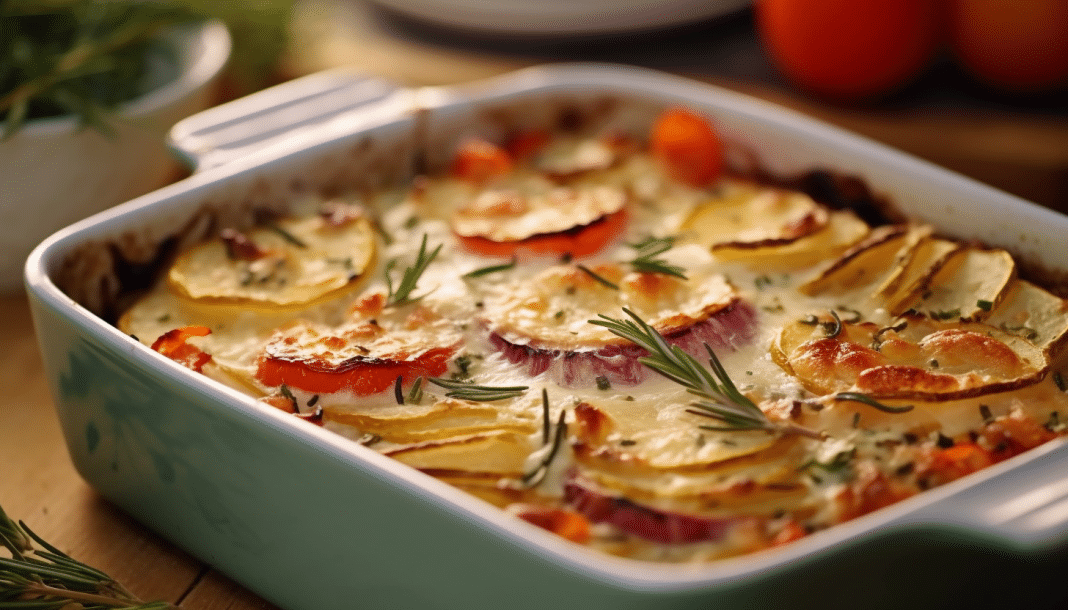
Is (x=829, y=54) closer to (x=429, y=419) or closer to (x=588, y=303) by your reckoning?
(x=588, y=303)

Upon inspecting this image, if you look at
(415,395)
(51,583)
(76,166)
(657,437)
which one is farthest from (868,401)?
(76,166)

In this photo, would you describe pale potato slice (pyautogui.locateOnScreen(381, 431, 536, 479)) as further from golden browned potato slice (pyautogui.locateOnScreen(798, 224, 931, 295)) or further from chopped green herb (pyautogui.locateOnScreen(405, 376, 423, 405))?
golden browned potato slice (pyautogui.locateOnScreen(798, 224, 931, 295))

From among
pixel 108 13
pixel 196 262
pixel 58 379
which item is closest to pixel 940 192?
pixel 196 262

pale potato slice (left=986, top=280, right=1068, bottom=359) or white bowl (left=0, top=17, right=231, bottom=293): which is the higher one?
pale potato slice (left=986, top=280, right=1068, bottom=359)

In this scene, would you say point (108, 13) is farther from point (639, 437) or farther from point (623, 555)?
point (623, 555)

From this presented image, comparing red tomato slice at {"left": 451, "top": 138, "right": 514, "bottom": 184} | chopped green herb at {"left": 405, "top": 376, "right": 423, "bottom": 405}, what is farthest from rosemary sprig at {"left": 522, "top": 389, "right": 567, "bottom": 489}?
red tomato slice at {"left": 451, "top": 138, "right": 514, "bottom": 184}
